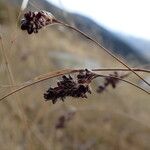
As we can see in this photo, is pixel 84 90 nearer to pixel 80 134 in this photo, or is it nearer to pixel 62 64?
pixel 80 134

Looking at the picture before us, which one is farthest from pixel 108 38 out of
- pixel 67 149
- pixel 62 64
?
pixel 62 64

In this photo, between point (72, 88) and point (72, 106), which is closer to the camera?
point (72, 88)

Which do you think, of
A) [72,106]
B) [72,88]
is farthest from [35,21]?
[72,106]

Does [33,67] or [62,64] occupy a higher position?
[62,64]

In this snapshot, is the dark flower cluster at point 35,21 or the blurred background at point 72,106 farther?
the blurred background at point 72,106

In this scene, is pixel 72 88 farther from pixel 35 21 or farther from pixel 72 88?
pixel 35 21
